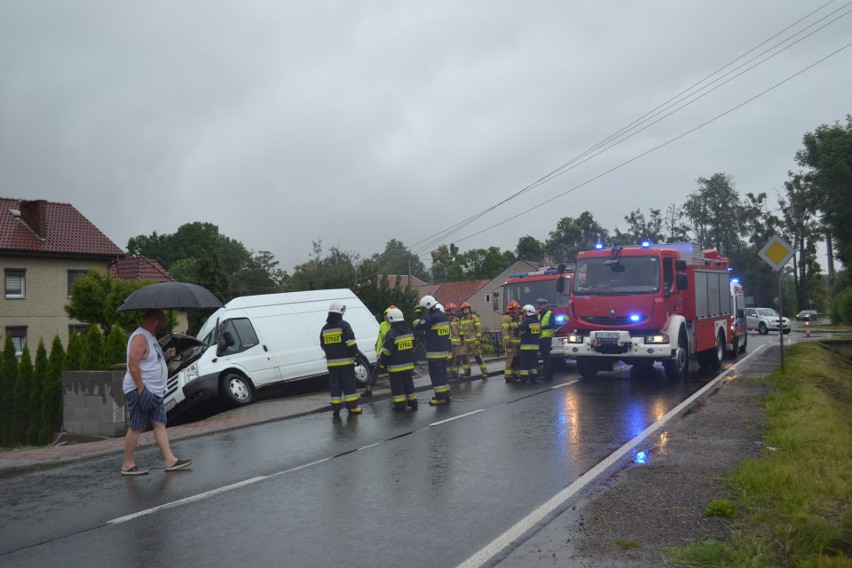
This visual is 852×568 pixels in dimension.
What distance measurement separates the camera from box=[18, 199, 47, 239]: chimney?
39.0m

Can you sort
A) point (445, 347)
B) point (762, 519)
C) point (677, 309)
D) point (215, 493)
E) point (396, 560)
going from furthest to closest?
point (677, 309) < point (445, 347) < point (215, 493) < point (762, 519) < point (396, 560)

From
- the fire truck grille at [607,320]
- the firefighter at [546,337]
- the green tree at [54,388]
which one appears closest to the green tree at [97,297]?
the green tree at [54,388]

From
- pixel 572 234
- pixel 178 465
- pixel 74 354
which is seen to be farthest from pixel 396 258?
pixel 178 465

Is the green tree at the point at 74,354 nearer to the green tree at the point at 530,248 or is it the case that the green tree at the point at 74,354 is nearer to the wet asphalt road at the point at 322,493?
the wet asphalt road at the point at 322,493

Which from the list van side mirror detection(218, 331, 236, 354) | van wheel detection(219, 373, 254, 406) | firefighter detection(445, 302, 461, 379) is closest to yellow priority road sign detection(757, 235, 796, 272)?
firefighter detection(445, 302, 461, 379)

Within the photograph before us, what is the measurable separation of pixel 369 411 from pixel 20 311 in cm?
3060

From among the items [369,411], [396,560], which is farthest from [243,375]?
[396,560]

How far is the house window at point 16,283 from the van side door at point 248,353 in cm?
2710

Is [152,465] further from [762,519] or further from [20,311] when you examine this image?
[20,311]

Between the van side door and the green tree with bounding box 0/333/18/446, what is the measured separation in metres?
8.84

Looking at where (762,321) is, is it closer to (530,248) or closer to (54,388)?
(54,388)

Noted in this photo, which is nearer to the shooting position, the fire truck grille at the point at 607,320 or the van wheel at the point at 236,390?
the van wheel at the point at 236,390

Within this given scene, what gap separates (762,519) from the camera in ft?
17.8

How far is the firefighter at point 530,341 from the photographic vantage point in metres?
16.2
